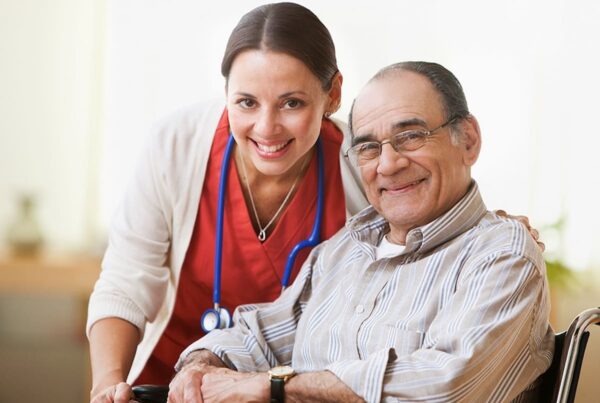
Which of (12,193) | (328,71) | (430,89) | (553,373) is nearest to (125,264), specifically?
(328,71)

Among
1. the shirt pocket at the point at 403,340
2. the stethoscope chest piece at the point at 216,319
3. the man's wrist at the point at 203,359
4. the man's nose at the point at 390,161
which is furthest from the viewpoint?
the stethoscope chest piece at the point at 216,319

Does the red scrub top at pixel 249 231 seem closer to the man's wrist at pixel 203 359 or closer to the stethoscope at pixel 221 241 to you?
the stethoscope at pixel 221 241

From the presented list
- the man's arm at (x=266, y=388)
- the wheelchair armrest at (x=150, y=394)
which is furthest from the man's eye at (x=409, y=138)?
the wheelchair armrest at (x=150, y=394)

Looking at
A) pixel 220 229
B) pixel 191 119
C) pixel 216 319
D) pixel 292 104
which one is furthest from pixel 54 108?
pixel 292 104

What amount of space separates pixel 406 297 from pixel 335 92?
0.51 m

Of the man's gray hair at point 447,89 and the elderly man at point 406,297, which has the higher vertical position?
the man's gray hair at point 447,89

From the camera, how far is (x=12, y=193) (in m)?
3.55

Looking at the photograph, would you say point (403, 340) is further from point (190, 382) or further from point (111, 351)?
point (111, 351)

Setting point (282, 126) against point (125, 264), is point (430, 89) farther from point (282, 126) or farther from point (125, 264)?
point (125, 264)

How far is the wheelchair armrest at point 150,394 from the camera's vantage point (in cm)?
175

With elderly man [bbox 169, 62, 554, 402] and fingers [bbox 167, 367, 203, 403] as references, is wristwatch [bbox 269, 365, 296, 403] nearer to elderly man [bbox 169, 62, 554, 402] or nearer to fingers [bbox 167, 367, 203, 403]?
elderly man [bbox 169, 62, 554, 402]

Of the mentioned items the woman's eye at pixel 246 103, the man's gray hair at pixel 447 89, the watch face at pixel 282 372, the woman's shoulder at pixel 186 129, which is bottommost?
the watch face at pixel 282 372

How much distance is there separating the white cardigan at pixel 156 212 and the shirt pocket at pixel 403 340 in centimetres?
45

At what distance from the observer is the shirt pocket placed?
1.58 m
